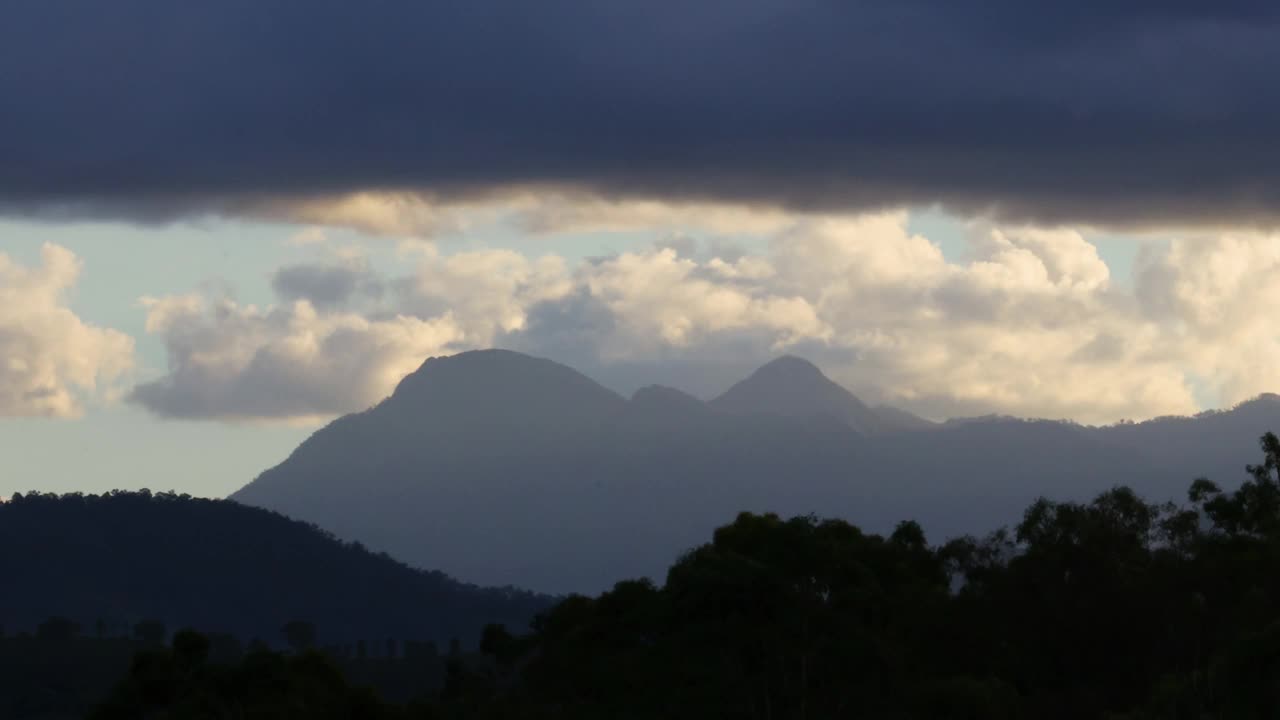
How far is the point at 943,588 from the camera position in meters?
143

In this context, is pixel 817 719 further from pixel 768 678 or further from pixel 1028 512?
pixel 1028 512

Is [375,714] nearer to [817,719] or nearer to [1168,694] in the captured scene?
[817,719]

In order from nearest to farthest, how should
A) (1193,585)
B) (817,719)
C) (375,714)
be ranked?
1. (375,714)
2. (817,719)
3. (1193,585)

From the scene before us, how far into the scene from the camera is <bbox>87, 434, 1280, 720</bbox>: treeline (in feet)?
376

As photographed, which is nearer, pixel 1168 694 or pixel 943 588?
pixel 1168 694

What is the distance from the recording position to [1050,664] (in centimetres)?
12575

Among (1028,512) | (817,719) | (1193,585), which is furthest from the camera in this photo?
(1028,512)

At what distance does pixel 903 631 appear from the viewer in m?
128

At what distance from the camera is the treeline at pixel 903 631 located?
11456cm

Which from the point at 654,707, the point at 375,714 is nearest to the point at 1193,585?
the point at 654,707

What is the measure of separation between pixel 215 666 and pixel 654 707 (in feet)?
72.4

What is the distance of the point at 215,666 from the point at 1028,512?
51.5m

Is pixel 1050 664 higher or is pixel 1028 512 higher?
pixel 1028 512

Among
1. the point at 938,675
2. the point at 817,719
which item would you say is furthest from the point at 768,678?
the point at 938,675
